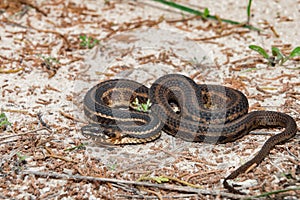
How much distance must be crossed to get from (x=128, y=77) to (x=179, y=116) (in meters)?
1.95

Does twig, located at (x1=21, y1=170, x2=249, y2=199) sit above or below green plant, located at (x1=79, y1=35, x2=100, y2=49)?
below

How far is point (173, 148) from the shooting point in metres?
6.65

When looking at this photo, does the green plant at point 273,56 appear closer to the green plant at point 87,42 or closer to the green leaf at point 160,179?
the green plant at point 87,42

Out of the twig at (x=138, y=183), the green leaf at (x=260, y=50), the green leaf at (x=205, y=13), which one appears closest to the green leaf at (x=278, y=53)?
the green leaf at (x=260, y=50)

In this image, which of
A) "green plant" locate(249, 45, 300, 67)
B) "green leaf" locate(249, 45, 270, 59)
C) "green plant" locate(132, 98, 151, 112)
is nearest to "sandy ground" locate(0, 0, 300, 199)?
"green plant" locate(249, 45, 300, 67)

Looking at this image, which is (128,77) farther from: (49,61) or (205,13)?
(205,13)

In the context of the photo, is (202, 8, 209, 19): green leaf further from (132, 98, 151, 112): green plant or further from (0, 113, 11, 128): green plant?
(0, 113, 11, 128): green plant

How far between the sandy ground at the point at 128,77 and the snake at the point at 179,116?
0.52 ft

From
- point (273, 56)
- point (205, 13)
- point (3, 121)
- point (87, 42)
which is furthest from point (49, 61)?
point (273, 56)

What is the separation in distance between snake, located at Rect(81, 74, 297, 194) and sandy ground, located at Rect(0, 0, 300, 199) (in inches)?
6.3

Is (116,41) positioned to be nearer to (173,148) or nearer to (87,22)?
(87,22)

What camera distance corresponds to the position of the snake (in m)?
6.65

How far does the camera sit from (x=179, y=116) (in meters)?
7.02

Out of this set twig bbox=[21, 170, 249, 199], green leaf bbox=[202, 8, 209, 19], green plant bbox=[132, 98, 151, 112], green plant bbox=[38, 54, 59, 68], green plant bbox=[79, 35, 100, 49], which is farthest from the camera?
green leaf bbox=[202, 8, 209, 19]
